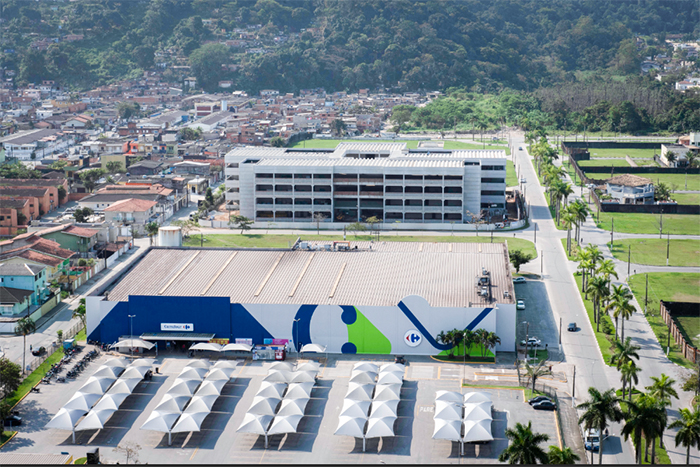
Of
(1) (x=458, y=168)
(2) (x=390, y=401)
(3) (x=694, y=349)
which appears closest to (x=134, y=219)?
(1) (x=458, y=168)

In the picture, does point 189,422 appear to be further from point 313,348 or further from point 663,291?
point 663,291

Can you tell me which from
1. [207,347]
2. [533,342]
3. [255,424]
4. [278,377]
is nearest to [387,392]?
[278,377]

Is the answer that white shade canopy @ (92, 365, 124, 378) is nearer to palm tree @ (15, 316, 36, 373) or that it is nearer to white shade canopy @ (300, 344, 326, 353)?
palm tree @ (15, 316, 36, 373)

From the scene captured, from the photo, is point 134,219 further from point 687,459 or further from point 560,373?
point 687,459

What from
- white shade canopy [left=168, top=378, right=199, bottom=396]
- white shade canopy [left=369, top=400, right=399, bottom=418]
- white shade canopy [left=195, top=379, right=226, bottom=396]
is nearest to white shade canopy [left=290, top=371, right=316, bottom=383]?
white shade canopy [left=195, top=379, right=226, bottom=396]

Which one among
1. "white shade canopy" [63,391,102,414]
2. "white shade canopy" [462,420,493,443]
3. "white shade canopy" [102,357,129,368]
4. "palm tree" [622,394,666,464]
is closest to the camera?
"palm tree" [622,394,666,464]

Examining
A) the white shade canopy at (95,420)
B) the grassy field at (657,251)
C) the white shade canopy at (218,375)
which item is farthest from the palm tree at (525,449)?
the grassy field at (657,251)
